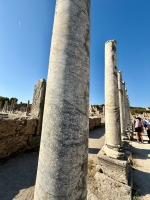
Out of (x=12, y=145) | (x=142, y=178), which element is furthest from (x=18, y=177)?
(x=142, y=178)

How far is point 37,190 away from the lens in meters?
Result: 1.29

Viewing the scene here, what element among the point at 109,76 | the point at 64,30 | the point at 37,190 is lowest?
the point at 37,190

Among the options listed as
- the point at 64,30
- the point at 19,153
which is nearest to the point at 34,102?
the point at 19,153

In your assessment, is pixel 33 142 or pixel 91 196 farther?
pixel 33 142

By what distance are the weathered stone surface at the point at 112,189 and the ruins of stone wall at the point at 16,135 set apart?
3179 millimetres

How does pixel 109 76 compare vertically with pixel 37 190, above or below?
above

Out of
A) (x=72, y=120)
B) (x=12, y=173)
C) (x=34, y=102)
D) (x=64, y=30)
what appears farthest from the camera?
(x=34, y=102)

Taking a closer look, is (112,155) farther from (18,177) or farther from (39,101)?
(39,101)

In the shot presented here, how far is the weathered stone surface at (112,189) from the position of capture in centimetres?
265

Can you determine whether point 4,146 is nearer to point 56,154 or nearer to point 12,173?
point 12,173

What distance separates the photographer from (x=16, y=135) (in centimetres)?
448

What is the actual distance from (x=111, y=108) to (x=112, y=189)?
2326 mm

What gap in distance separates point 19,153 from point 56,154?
4.15m

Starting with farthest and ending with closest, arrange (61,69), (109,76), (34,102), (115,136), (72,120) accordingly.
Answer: (34,102) < (109,76) < (115,136) < (61,69) < (72,120)
